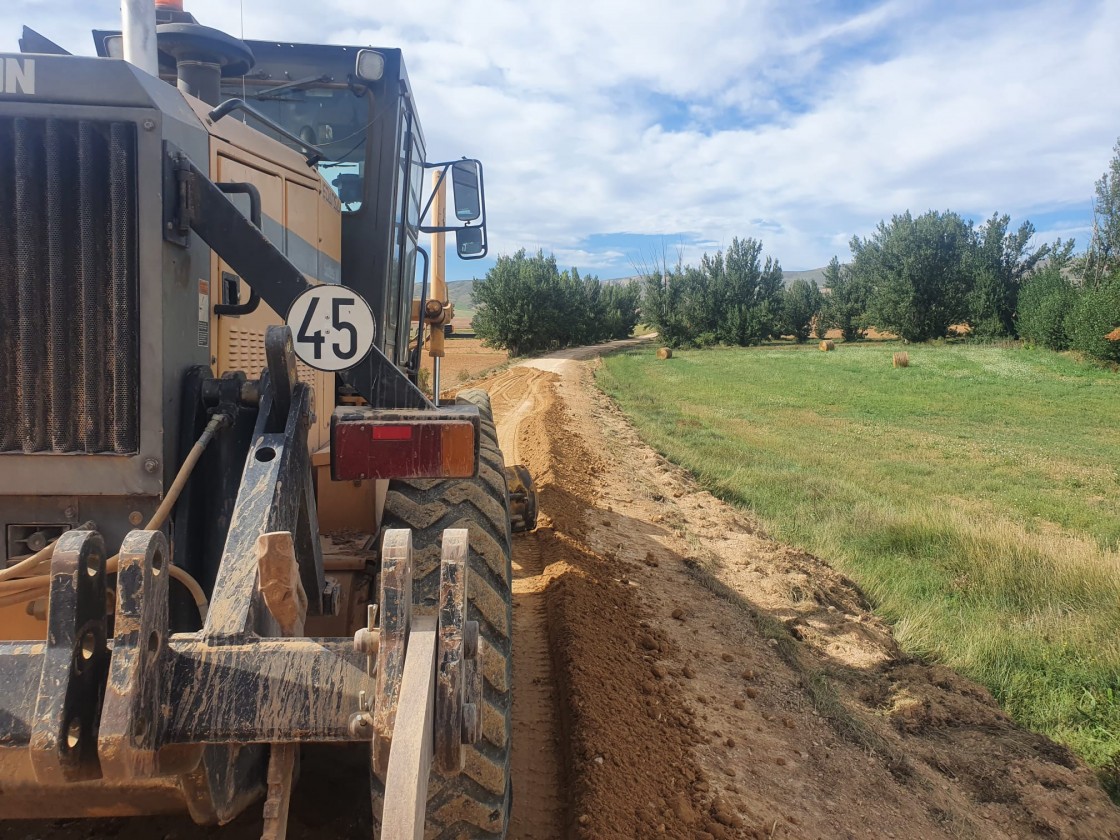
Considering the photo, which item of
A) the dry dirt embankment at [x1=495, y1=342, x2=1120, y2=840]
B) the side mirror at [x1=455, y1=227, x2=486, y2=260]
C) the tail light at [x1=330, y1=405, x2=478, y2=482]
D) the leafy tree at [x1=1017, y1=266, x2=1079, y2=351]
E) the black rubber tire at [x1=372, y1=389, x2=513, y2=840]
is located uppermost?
the leafy tree at [x1=1017, y1=266, x2=1079, y2=351]

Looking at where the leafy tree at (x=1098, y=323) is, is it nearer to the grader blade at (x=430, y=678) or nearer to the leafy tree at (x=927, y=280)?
the leafy tree at (x=927, y=280)

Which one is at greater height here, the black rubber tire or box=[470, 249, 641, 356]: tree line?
box=[470, 249, 641, 356]: tree line

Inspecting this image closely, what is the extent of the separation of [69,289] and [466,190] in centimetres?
332

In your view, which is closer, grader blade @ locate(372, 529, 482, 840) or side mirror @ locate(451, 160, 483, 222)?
grader blade @ locate(372, 529, 482, 840)

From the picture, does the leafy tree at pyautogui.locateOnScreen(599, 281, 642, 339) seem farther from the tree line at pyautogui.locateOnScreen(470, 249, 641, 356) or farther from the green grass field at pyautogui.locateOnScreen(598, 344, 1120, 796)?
the green grass field at pyautogui.locateOnScreen(598, 344, 1120, 796)

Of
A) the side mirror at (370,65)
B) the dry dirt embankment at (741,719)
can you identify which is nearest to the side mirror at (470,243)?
the side mirror at (370,65)

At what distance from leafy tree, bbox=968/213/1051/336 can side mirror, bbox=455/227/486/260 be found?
160ft

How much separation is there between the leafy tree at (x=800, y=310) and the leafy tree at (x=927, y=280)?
29.0 feet

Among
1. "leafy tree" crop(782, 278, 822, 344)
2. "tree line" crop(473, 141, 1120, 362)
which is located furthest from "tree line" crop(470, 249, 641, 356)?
"leafy tree" crop(782, 278, 822, 344)

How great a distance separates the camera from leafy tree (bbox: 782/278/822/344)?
60625 millimetres

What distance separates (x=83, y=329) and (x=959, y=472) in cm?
1303

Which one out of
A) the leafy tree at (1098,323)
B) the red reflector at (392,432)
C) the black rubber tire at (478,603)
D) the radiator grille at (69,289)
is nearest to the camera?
the radiator grille at (69,289)

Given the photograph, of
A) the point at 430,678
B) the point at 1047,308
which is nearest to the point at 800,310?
the point at 1047,308

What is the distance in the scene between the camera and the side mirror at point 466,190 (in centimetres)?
524
